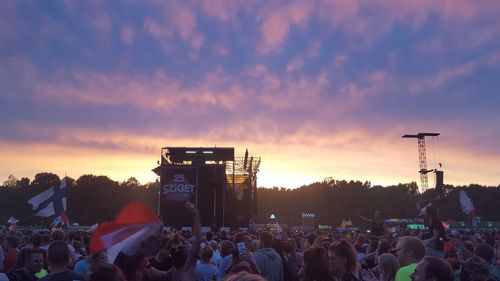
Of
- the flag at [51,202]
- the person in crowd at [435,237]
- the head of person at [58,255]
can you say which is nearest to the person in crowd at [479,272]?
the person in crowd at [435,237]

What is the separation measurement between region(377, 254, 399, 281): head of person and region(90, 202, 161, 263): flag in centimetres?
282

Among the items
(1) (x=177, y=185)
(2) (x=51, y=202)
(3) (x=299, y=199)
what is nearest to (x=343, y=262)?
(2) (x=51, y=202)

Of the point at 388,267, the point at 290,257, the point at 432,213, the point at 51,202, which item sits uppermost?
the point at 51,202

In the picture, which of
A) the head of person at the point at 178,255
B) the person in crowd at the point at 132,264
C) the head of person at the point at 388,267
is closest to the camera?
the person in crowd at the point at 132,264

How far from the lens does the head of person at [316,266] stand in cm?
429

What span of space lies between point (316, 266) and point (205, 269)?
Answer: 317 centimetres

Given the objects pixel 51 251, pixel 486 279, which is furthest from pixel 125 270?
pixel 486 279

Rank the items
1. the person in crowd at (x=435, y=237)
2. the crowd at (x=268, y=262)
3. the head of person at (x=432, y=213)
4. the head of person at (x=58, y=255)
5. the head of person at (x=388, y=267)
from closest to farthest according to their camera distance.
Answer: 1. the crowd at (x=268, y=262)
2. the head of person at (x=58, y=255)
3. the head of person at (x=388, y=267)
4. the person in crowd at (x=435, y=237)
5. the head of person at (x=432, y=213)

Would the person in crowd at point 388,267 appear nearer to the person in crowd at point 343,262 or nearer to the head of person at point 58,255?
the person in crowd at point 343,262

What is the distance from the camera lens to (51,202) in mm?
16203

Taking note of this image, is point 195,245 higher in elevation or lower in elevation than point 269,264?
higher

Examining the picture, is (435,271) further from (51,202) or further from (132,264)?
(51,202)

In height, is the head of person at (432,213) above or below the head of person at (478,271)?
above

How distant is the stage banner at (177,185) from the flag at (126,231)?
23.5m
